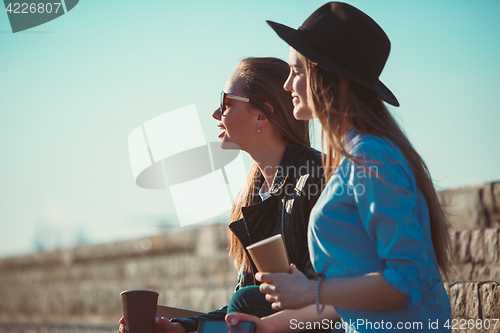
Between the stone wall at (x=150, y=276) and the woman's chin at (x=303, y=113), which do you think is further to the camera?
the stone wall at (x=150, y=276)

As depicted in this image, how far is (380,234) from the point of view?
1.45m

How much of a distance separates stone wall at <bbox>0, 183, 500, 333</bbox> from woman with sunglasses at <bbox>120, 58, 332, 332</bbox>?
112 cm

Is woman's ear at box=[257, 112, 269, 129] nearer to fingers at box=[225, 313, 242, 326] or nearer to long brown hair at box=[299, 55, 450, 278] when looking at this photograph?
long brown hair at box=[299, 55, 450, 278]

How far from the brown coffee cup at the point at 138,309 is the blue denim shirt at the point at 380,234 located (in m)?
0.92

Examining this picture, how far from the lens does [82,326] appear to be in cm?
967

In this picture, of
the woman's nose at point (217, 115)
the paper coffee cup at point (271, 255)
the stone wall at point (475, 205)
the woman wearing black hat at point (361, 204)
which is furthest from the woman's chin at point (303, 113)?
the stone wall at point (475, 205)

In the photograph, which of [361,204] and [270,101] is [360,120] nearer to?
[361,204]

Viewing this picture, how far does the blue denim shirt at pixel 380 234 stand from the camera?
1436mm

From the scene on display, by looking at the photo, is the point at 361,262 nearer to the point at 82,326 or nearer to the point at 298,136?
the point at 298,136

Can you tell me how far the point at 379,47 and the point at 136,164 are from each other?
2302mm

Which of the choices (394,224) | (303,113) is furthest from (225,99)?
(394,224)

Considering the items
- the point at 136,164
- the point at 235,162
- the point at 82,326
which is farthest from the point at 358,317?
the point at 82,326

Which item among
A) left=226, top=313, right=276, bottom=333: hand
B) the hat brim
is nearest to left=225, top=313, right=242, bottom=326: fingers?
left=226, top=313, right=276, bottom=333: hand

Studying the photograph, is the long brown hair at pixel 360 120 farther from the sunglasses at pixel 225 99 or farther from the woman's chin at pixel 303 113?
the sunglasses at pixel 225 99
